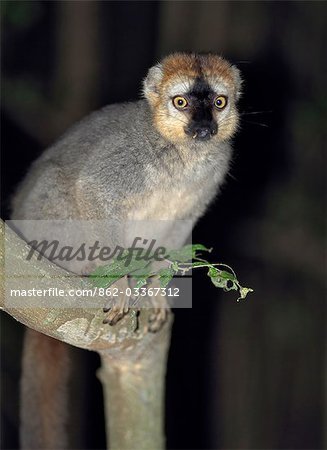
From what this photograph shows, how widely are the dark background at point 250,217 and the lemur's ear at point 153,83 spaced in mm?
2627

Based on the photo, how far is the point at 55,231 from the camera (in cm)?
376

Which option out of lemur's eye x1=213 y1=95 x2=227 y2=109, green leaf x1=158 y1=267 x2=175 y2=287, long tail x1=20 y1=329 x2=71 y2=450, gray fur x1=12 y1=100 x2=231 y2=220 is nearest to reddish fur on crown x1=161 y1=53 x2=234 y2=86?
lemur's eye x1=213 y1=95 x2=227 y2=109

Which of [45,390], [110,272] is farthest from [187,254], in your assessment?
[45,390]

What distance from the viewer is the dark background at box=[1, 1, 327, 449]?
6.57m

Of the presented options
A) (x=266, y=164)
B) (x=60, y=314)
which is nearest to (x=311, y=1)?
(x=266, y=164)

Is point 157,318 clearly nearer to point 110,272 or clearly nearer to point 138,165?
point 110,272

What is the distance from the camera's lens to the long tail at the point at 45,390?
3.69m

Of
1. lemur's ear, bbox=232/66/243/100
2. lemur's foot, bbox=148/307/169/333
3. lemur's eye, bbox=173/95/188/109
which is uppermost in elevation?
lemur's ear, bbox=232/66/243/100

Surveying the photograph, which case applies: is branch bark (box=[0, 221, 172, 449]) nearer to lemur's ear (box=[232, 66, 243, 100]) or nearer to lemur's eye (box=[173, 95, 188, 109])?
lemur's eye (box=[173, 95, 188, 109])

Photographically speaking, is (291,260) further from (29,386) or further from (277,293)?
(29,386)

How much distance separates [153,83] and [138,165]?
1.63 ft

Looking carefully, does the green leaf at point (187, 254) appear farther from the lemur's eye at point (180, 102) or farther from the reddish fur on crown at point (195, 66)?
the reddish fur on crown at point (195, 66)

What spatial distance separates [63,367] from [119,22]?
657 centimetres

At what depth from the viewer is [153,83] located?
3.76 meters
